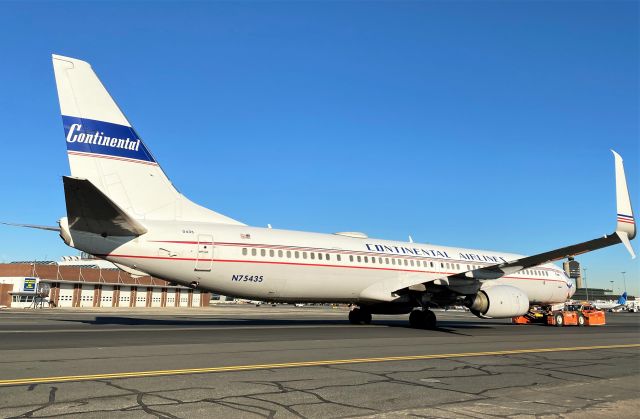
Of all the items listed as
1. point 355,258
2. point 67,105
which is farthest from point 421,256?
point 67,105

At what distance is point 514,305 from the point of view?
824 inches

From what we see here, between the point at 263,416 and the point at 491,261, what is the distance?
2541cm

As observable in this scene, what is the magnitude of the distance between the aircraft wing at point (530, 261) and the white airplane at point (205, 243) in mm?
46

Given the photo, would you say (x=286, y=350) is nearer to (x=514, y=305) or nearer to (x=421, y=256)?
(x=514, y=305)

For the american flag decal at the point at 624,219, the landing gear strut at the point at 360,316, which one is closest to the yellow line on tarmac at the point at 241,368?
the american flag decal at the point at 624,219

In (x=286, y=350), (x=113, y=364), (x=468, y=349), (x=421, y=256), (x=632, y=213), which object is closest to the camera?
(x=113, y=364)

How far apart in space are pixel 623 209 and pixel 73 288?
62.9 meters

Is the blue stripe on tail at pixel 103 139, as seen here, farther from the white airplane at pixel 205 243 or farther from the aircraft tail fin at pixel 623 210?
the aircraft tail fin at pixel 623 210

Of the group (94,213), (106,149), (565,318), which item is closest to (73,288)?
(106,149)

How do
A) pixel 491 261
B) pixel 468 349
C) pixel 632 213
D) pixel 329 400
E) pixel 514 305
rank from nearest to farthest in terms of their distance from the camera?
pixel 329 400 → pixel 468 349 → pixel 632 213 → pixel 514 305 → pixel 491 261

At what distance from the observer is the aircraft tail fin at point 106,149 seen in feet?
55.2

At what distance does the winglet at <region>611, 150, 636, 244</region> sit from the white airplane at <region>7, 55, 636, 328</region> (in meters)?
0.04

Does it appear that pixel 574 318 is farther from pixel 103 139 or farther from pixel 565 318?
pixel 103 139

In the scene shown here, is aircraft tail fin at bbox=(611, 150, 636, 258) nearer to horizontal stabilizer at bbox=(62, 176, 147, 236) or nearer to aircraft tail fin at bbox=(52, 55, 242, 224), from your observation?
aircraft tail fin at bbox=(52, 55, 242, 224)
